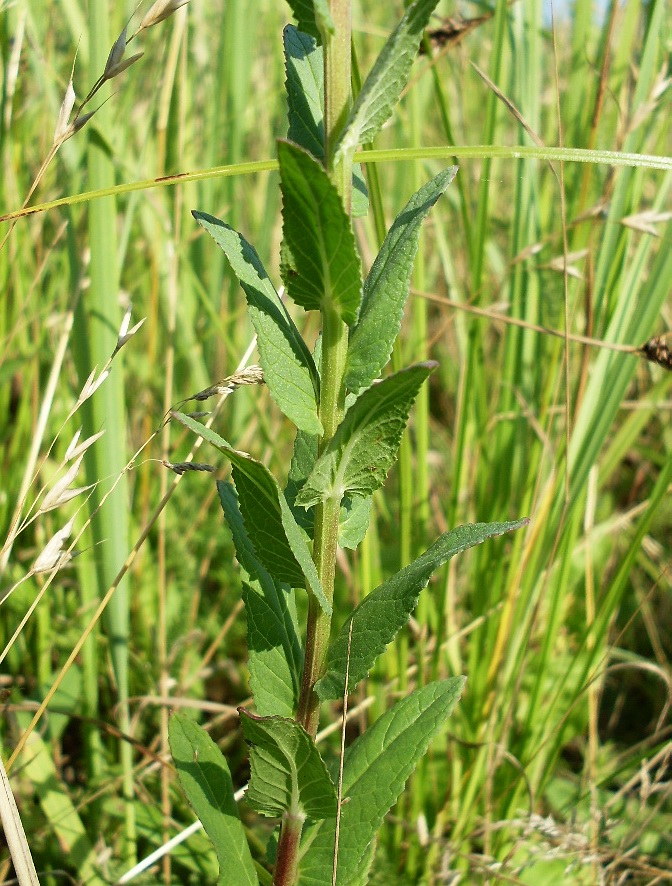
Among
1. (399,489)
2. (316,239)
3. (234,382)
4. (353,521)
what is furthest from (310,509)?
(399,489)

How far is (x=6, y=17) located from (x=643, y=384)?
156cm

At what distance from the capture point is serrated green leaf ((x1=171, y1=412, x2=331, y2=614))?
0.61 metres

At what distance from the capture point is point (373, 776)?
72cm

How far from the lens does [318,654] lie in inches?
27.9

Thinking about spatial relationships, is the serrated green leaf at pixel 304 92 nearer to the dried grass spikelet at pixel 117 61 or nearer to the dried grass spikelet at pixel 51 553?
the dried grass spikelet at pixel 117 61

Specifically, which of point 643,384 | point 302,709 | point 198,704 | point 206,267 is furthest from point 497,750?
point 643,384

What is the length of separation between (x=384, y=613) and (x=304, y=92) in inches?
15.8

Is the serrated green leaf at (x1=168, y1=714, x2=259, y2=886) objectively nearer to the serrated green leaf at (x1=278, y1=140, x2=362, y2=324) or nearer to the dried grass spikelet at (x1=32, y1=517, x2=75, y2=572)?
the dried grass spikelet at (x1=32, y1=517, x2=75, y2=572)

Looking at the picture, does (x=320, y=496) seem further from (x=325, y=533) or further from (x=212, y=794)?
(x=212, y=794)

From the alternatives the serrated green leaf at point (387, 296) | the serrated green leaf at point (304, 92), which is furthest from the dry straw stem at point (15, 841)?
the serrated green leaf at point (304, 92)

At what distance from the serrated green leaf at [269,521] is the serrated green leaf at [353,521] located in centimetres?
6

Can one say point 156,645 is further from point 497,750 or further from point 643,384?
point 643,384

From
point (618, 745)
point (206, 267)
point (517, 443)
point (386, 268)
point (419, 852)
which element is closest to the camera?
point (386, 268)

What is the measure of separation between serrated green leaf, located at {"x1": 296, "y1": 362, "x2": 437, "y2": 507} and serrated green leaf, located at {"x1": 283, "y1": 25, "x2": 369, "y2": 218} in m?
0.16
